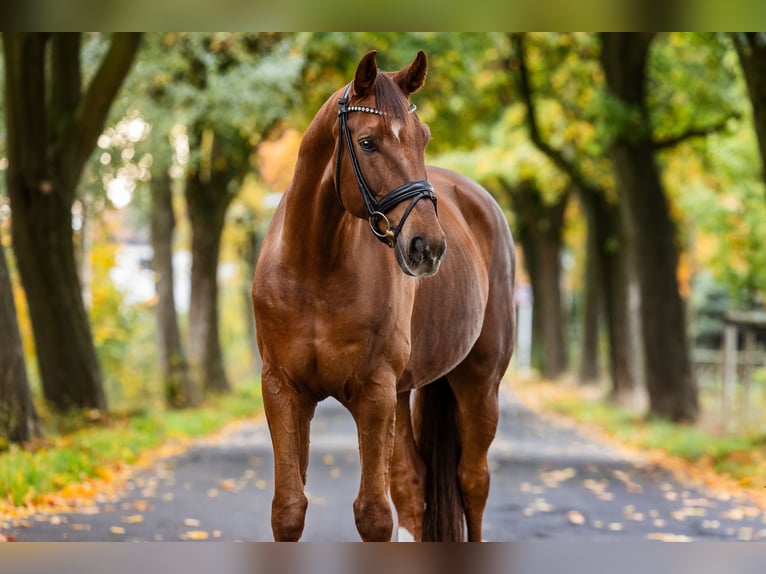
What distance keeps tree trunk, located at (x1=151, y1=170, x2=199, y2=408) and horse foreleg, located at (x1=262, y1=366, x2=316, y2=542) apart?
16.6 meters

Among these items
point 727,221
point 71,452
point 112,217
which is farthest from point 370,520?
point 112,217

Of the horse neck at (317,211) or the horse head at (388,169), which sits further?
the horse neck at (317,211)

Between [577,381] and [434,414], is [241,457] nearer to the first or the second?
[434,414]

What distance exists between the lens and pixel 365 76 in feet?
16.2

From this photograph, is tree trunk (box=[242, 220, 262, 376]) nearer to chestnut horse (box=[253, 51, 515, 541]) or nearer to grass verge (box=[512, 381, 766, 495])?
grass verge (box=[512, 381, 766, 495])

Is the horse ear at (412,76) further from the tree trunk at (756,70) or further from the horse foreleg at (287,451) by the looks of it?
the tree trunk at (756,70)

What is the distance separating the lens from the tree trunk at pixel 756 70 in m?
12.9

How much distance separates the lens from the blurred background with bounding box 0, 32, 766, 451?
48.1ft

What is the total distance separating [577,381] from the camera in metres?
29.6

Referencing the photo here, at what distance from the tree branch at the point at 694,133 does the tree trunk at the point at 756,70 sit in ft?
18.8

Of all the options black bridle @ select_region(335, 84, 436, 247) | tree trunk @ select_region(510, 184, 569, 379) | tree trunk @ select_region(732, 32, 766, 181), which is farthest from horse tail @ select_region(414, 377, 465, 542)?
tree trunk @ select_region(510, 184, 569, 379)

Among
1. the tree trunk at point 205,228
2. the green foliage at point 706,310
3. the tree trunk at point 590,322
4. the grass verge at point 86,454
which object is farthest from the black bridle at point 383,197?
the green foliage at point 706,310

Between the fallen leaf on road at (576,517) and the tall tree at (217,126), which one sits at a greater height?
the tall tree at (217,126)

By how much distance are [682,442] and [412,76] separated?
12185 millimetres
